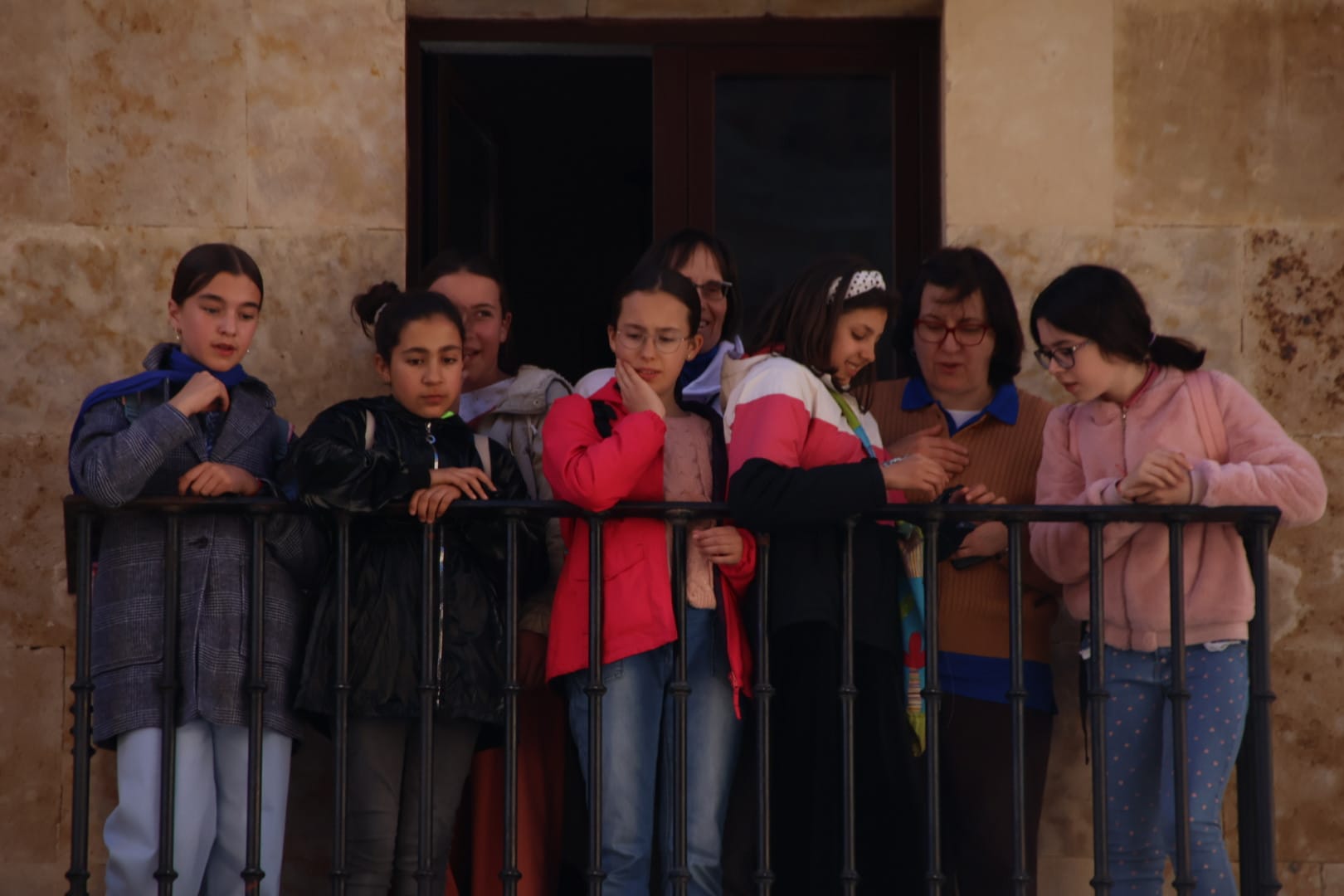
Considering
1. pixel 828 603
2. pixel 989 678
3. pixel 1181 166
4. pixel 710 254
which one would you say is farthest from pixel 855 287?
pixel 1181 166

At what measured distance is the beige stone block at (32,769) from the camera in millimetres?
5699

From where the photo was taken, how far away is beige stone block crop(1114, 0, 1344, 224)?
596 centimetres

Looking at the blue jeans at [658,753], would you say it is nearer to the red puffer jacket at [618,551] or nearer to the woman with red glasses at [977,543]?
the red puffer jacket at [618,551]

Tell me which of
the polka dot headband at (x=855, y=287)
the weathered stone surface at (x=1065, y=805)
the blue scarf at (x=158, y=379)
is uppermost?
the polka dot headband at (x=855, y=287)

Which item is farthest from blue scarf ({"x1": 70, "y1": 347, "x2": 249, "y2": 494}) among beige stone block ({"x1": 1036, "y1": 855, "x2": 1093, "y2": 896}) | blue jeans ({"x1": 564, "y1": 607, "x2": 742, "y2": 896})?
beige stone block ({"x1": 1036, "y1": 855, "x2": 1093, "y2": 896})

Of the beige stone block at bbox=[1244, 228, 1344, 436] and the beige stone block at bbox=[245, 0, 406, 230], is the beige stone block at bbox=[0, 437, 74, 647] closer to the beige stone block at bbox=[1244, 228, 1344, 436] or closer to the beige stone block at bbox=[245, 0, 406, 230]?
the beige stone block at bbox=[245, 0, 406, 230]

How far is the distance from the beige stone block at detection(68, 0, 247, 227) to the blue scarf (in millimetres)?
1147

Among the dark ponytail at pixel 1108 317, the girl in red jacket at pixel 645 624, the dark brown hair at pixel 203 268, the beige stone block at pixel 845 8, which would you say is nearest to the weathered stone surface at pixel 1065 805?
the dark ponytail at pixel 1108 317

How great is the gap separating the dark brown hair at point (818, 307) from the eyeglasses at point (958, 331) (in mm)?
391

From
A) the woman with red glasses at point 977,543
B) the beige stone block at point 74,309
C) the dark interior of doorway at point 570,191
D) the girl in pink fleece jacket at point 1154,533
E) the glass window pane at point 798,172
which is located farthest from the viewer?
the dark interior of doorway at point 570,191

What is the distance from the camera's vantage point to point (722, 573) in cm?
474

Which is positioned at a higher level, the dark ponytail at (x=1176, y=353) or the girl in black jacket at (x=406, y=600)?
the dark ponytail at (x=1176, y=353)

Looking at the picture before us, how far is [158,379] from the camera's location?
4.77 m

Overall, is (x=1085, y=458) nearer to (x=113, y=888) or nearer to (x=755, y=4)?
(x=755, y=4)
